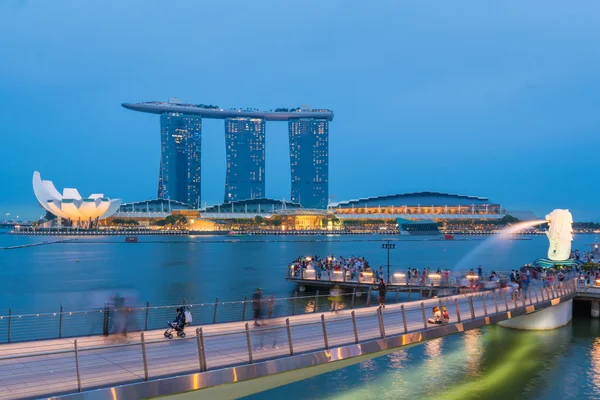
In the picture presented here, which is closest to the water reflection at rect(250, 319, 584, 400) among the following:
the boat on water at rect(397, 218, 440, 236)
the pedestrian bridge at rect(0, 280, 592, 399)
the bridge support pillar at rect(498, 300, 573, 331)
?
the bridge support pillar at rect(498, 300, 573, 331)

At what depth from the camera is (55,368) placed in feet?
26.4

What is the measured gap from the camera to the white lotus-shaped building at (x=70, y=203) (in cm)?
13575

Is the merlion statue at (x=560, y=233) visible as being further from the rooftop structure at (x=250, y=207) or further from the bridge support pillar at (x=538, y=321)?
the rooftop structure at (x=250, y=207)

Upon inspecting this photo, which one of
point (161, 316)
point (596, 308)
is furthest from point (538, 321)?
point (161, 316)

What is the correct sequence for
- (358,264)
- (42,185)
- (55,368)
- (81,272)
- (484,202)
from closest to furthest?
(55,368) → (358,264) → (81,272) → (42,185) → (484,202)

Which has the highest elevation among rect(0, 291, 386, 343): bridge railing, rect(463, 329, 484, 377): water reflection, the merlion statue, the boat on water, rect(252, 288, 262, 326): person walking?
the boat on water

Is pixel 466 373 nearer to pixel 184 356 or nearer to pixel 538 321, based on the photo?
pixel 538 321

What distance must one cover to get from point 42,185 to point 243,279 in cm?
10964

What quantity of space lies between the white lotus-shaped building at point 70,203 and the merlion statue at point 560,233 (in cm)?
12108

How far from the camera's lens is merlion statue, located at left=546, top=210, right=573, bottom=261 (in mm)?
33062

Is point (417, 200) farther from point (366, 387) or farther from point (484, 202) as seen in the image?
point (366, 387)

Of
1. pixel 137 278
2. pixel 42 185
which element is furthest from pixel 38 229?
pixel 137 278

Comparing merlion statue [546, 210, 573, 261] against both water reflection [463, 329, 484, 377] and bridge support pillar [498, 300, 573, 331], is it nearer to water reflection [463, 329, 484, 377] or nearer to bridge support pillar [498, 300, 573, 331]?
bridge support pillar [498, 300, 573, 331]

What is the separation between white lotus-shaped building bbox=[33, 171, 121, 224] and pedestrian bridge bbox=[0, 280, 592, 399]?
441 feet
